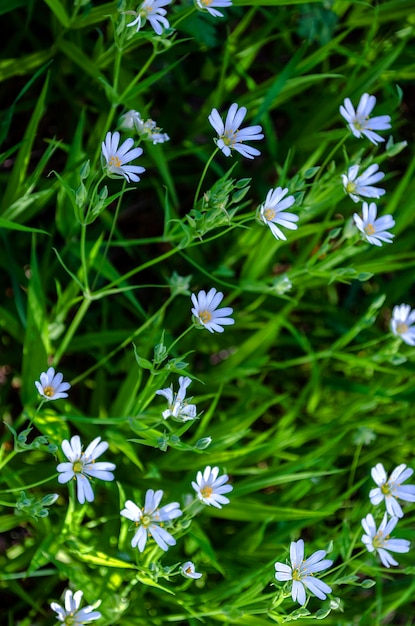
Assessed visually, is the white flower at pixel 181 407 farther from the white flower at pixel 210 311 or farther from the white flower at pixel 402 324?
the white flower at pixel 402 324

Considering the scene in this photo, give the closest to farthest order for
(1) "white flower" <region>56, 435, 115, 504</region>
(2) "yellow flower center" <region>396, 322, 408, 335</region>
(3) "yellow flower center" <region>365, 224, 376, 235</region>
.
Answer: (1) "white flower" <region>56, 435, 115, 504</region>, (3) "yellow flower center" <region>365, 224, 376, 235</region>, (2) "yellow flower center" <region>396, 322, 408, 335</region>

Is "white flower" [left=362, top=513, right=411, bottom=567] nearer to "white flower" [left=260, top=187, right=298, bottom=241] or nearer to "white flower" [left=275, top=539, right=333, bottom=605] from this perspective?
"white flower" [left=275, top=539, right=333, bottom=605]

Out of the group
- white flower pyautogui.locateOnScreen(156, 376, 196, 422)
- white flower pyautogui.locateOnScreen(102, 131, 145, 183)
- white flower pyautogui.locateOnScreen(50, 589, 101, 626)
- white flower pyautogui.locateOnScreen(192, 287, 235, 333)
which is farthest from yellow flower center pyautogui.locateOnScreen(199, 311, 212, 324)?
white flower pyautogui.locateOnScreen(50, 589, 101, 626)

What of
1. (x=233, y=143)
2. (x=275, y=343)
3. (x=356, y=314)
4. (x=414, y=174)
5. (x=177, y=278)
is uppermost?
(x=233, y=143)

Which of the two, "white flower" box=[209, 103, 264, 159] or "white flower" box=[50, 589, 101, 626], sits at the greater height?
"white flower" box=[209, 103, 264, 159]

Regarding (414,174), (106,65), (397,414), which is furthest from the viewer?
(414,174)

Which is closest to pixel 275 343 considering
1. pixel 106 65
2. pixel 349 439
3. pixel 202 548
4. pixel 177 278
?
pixel 349 439

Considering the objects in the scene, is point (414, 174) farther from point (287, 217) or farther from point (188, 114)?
point (287, 217)
